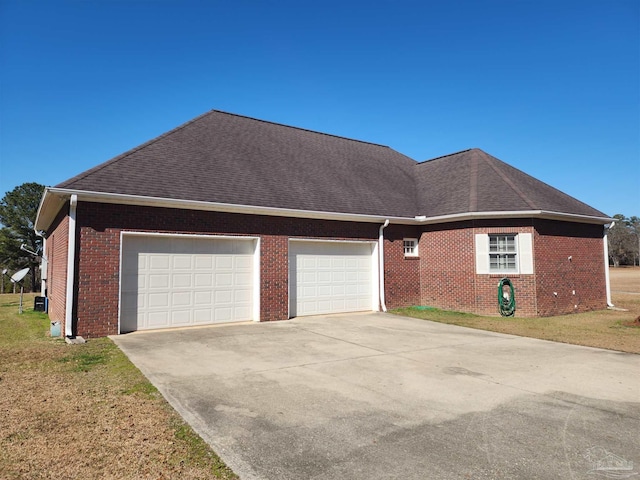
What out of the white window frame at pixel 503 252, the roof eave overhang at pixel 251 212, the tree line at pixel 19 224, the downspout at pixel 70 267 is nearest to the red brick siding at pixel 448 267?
the roof eave overhang at pixel 251 212

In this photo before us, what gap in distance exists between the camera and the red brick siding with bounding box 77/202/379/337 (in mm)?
9523

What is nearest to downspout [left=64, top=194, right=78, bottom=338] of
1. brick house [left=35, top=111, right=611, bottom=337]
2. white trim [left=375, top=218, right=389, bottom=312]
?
brick house [left=35, top=111, right=611, bottom=337]

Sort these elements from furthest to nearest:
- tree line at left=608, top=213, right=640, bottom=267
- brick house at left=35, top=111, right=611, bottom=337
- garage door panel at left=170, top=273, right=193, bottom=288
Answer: tree line at left=608, top=213, right=640, bottom=267 → garage door panel at left=170, top=273, right=193, bottom=288 → brick house at left=35, top=111, right=611, bottom=337

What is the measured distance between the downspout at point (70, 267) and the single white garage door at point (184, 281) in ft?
3.61

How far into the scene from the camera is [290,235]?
41.5ft

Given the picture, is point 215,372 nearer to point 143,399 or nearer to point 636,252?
point 143,399

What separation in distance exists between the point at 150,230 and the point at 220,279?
2369 millimetres

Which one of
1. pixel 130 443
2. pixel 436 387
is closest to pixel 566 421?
pixel 436 387

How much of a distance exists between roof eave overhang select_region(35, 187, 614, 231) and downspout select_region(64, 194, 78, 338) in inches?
10.4

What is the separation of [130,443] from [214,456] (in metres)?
0.88

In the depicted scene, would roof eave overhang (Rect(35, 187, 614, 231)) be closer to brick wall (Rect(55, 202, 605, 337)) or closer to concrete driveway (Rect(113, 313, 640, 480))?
brick wall (Rect(55, 202, 605, 337))

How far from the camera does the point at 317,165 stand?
1582cm

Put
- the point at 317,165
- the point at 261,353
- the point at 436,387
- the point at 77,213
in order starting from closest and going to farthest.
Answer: the point at 436,387 → the point at 261,353 → the point at 77,213 → the point at 317,165

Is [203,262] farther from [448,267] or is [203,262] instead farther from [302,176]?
[448,267]
